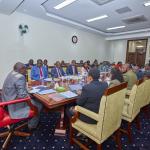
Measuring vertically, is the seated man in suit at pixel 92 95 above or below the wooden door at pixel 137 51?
below

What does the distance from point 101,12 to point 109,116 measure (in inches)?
166

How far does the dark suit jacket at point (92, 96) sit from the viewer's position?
1719 millimetres

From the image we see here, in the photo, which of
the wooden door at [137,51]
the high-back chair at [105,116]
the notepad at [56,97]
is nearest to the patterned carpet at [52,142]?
the high-back chair at [105,116]

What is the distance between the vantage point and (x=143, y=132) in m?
2.49

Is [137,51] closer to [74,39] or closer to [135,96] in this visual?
[74,39]

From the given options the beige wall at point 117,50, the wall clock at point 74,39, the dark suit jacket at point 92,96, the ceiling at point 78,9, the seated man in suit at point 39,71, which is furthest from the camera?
the beige wall at point 117,50

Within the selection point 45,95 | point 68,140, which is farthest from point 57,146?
point 45,95

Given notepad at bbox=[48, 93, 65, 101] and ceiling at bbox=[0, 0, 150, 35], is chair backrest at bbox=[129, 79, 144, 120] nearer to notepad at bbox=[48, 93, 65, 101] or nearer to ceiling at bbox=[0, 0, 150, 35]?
notepad at bbox=[48, 93, 65, 101]

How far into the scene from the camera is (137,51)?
8.60 meters

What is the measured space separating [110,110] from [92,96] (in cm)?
26

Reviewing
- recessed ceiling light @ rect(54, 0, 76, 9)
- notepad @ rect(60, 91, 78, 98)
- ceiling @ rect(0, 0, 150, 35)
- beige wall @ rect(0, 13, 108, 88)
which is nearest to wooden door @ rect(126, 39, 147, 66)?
beige wall @ rect(0, 13, 108, 88)

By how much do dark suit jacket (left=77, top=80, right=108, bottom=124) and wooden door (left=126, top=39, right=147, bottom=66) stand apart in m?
7.44

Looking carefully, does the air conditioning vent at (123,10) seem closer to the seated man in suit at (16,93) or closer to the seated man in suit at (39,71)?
the seated man in suit at (39,71)

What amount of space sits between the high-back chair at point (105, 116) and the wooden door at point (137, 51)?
24.2ft
